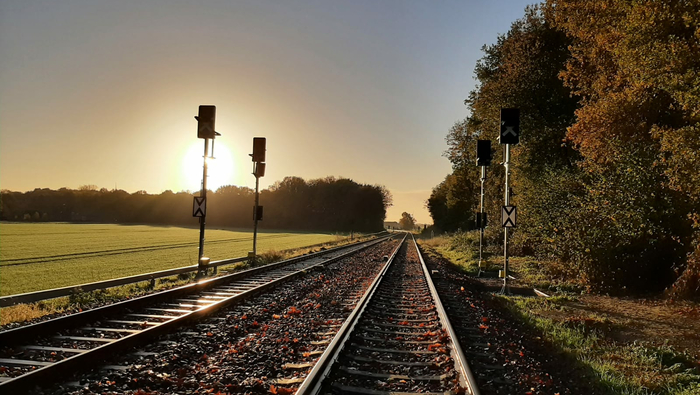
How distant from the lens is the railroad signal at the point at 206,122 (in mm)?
14805

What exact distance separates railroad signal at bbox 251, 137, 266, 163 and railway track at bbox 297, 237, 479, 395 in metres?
14.3

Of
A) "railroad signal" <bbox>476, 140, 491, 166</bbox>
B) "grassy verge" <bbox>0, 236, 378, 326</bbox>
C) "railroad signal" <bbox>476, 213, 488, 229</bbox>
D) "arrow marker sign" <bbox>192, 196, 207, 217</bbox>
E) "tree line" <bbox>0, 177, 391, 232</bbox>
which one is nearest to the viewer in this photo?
"grassy verge" <bbox>0, 236, 378, 326</bbox>

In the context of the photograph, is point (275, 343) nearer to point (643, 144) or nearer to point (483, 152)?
point (643, 144)

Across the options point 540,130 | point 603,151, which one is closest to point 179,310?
point 603,151

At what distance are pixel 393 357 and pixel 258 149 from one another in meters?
17.7

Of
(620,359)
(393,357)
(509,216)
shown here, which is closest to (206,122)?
(509,216)

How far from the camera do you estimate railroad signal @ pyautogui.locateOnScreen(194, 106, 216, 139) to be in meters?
14.8

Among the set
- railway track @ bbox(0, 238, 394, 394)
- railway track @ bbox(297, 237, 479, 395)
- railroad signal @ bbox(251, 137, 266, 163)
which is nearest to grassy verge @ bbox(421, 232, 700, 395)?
railway track @ bbox(297, 237, 479, 395)

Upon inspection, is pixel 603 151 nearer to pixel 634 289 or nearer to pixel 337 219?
pixel 634 289

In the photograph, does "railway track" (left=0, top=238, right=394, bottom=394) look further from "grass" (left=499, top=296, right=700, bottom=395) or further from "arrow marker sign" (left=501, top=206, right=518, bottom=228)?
"arrow marker sign" (left=501, top=206, right=518, bottom=228)

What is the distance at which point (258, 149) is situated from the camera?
2183 centimetres

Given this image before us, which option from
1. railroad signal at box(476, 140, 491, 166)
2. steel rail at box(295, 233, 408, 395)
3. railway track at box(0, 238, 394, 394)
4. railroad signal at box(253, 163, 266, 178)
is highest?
railroad signal at box(476, 140, 491, 166)

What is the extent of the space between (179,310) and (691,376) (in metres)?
7.94

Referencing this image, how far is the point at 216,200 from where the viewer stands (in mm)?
132250
